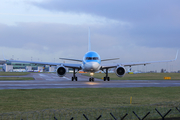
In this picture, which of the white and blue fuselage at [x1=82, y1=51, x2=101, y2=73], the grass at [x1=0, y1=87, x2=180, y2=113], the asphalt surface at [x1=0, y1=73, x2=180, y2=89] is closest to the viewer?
the grass at [x1=0, y1=87, x2=180, y2=113]

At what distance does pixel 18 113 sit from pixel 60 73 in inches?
1212

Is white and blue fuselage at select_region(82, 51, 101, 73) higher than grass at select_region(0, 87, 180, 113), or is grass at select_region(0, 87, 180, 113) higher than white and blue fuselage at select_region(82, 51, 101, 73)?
white and blue fuselage at select_region(82, 51, 101, 73)

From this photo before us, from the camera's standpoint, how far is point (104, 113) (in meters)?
13.0

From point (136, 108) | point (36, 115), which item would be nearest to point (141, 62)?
point (136, 108)

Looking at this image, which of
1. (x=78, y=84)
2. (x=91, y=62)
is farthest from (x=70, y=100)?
(x=91, y=62)

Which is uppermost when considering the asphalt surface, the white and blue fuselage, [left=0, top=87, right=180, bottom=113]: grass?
the white and blue fuselage

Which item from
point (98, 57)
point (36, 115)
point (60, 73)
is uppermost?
point (98, 57)

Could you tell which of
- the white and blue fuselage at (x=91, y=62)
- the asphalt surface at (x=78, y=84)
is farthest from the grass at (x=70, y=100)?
the white and blue fuselage at (x=91, y=62)

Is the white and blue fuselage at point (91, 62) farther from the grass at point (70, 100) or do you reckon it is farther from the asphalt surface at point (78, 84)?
the grass at point (70, 100)

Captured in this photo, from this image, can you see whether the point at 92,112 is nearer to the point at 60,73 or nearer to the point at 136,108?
the point at 136,108

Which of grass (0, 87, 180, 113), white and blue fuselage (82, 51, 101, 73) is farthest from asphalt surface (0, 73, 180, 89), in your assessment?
grass (0, 87, 180, 113)

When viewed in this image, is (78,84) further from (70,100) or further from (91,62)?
(70,100)

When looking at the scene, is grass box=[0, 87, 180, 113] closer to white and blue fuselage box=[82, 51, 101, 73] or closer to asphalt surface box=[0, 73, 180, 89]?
asphalt surface box=[0, 73, 180, 89]

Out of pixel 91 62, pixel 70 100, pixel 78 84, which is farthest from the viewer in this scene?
pixel 91 62
